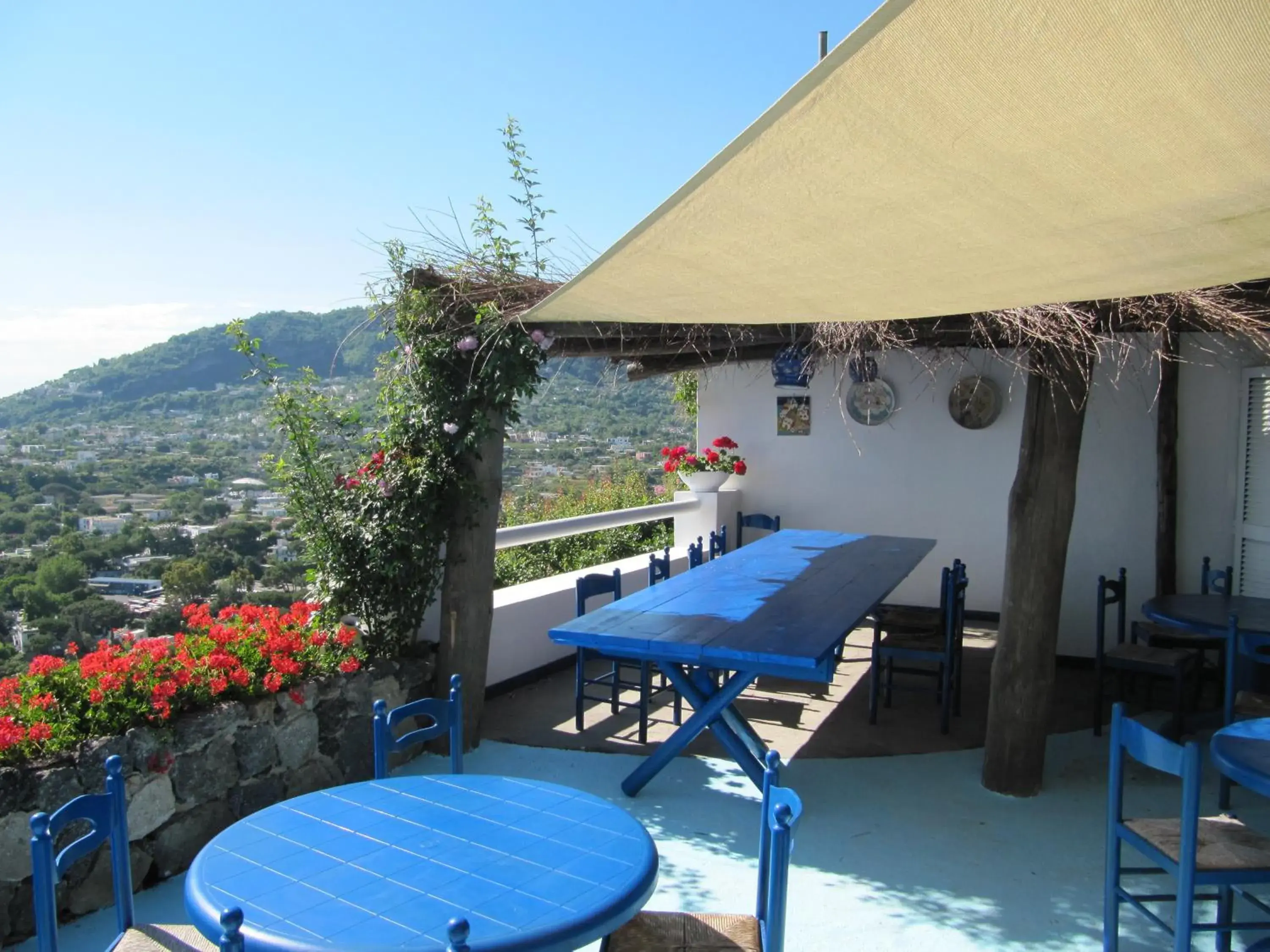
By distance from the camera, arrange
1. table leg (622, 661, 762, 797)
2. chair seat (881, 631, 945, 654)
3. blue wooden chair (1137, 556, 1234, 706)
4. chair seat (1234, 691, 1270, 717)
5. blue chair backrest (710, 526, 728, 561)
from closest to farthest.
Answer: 1. chair seat (1234, 691, 1270, 717)
2. table leg (622, 661, 762, 797)
3. chair seat (881, 631, 945, 654)
4. blue wooden chair (1137, 556, 1234, 706)
5. blue chair backrest (710, 526, 728, 561)

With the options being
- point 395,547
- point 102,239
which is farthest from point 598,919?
point 102,239

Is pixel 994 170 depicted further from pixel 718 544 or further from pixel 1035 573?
pixel 718 544

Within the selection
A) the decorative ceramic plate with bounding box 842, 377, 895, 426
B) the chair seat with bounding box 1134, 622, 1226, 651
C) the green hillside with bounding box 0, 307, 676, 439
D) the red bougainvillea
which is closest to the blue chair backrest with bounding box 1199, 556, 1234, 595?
the chair seat with bounding box 1134, 622, 1226, 651

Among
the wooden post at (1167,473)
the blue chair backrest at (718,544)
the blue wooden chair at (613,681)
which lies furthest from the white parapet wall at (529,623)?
the wooden post at (1167,473)

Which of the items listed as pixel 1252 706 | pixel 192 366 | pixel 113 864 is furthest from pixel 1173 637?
pixel 192 366

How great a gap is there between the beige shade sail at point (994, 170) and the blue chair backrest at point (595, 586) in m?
2.02

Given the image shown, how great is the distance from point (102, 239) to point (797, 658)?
6.79 meters

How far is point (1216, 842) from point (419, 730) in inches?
91.2

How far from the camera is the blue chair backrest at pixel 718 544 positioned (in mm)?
6227

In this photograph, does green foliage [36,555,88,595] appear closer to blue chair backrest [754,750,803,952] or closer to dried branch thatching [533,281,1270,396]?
dried branch thatching [533,281,1270,396]

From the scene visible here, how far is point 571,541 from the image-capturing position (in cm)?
911

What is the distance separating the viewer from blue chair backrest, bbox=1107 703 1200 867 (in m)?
2.29

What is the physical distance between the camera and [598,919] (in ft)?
5.55

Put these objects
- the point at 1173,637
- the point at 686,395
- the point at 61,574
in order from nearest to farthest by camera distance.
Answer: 1. the point at 61,574
2. the point at 1173,637
3. the point at 686,395
